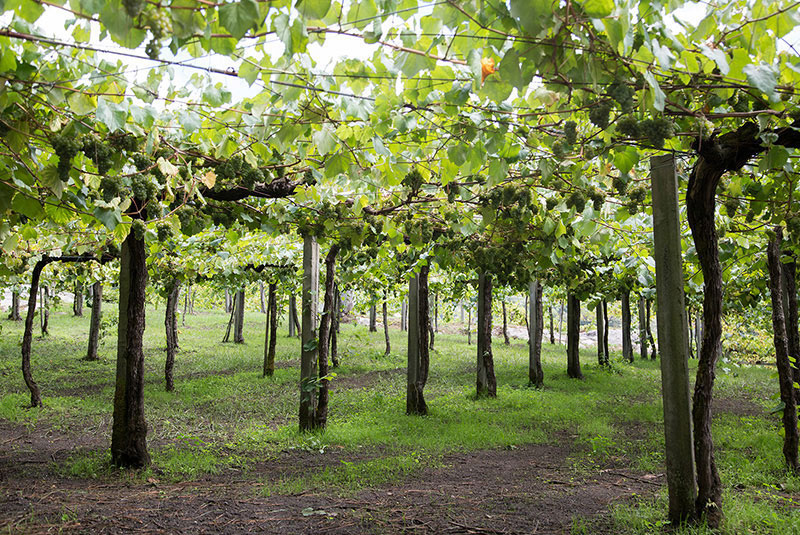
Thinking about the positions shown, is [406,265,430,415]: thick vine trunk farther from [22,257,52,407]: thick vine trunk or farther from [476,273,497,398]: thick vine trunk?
[22,257,52,407]: thick vine trunk

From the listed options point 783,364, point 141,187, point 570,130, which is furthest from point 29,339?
point 783,364

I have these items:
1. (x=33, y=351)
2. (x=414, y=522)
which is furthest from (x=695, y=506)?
(x=33, y=351)

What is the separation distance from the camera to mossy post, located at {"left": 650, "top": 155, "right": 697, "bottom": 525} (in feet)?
11.9

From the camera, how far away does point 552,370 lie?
1527cm

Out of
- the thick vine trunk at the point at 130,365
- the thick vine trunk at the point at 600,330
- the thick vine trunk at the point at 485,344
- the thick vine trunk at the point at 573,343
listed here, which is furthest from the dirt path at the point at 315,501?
the thick vine trunk at the point at 600,330

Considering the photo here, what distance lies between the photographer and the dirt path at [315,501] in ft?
13.1

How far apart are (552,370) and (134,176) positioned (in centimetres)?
1398

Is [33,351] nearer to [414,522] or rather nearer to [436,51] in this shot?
[414,522]

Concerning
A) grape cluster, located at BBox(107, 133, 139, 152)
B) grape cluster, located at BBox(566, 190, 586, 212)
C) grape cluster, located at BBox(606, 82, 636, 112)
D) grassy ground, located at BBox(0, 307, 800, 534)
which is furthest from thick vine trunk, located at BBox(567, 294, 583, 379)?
grape cluster, located at BBox(107, 133, 139, 152)

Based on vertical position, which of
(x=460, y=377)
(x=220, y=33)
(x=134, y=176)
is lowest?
(x=460, y=377)

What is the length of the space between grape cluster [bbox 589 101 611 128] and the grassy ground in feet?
9.64

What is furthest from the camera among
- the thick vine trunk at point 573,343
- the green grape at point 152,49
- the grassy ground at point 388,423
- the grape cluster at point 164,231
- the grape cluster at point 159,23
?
the thick vine trunk at point 573,343

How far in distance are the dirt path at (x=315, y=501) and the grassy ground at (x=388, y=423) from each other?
8.6 inches

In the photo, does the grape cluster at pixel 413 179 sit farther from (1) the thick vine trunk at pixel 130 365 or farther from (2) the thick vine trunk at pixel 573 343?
(2) the thick vine trunk at pixel 573 343
